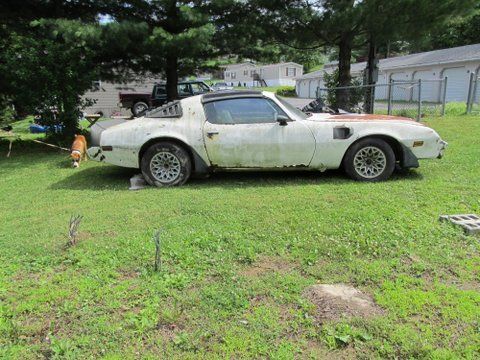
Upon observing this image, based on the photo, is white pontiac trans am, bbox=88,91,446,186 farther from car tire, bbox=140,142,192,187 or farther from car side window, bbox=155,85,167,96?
car side window, bbox=155,85,167,96

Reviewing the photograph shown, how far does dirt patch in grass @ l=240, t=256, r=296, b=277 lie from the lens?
3594 millimetres

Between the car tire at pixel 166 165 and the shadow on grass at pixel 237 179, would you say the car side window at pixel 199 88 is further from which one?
the car tire at pixel 166 165

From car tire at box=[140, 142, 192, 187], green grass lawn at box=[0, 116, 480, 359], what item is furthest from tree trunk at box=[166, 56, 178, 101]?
green grass lawn at box=[0, 116, 480, 359]

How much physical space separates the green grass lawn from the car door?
38 centimetres

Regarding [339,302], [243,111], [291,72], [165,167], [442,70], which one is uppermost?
[291,72]

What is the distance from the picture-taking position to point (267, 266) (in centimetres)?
370

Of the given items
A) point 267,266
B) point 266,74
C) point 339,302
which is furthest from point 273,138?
point 266,74

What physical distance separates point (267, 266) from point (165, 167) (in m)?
3.05

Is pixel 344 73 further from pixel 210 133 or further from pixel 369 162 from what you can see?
pixel 210 133

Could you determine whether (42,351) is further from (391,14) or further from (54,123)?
(391,14)

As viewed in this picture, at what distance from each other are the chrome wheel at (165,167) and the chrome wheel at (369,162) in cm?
Answer: 259

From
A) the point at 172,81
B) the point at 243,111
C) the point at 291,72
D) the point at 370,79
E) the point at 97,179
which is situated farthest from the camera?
the point at 291,72

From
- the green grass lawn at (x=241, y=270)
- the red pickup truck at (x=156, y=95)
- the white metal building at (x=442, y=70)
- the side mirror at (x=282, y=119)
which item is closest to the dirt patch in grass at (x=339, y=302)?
the green grass lawn at (x=241, y=270)

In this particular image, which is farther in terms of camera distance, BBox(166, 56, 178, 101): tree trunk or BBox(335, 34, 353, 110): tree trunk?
BBox(335, 34, 353, 110): tree trunk
